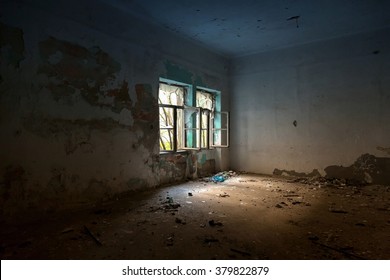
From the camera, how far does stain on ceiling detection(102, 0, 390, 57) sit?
3586mm

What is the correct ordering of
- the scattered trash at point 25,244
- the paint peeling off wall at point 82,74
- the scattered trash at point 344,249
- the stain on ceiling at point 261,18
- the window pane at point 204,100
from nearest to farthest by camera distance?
the scattered trash at point 344,249
the scattered trash at point 25,244
the paint peeling off wall at point 82,74
the stain on ceiling at point 261,18
the window pane at point 204,100

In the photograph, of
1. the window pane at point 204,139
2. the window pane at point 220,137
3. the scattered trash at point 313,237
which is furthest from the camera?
the window pane at point 220,137

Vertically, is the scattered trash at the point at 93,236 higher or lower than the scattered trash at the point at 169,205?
lower

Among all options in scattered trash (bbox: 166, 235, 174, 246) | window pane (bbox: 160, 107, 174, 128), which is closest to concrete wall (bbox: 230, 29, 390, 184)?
window pane (bbox: 160, 107, 174, 128)

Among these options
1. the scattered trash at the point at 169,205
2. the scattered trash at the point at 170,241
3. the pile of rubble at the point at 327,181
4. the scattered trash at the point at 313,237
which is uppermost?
the pile of rubble at the point at 327,181

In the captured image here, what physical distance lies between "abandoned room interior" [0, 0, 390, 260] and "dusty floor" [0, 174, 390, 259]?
0.02m

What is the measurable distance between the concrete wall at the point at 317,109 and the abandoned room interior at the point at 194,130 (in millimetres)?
24

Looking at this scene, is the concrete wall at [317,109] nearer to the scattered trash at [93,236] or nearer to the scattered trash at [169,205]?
the scattered trash at [169,205]

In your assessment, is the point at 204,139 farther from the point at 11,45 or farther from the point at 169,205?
the point at 11,45

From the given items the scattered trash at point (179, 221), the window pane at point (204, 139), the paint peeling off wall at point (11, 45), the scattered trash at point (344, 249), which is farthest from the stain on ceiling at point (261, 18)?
the scattered trash at point (344, 249)

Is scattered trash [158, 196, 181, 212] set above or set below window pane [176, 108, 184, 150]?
below

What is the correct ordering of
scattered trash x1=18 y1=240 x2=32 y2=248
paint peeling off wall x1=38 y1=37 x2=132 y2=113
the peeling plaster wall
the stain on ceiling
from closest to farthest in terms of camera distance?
1. scattered trash x1=18 y1=240 x2=32 y2=248
2. the peeling plaster wall
3. paint peeling off wall x1=38 y1=37 x2=132 y2=113
4. the stain on ceiling

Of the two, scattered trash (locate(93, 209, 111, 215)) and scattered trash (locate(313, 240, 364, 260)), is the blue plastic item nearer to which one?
scattered trash (locate(93, 209, 111, 215))

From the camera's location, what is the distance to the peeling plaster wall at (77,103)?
2742 mm
